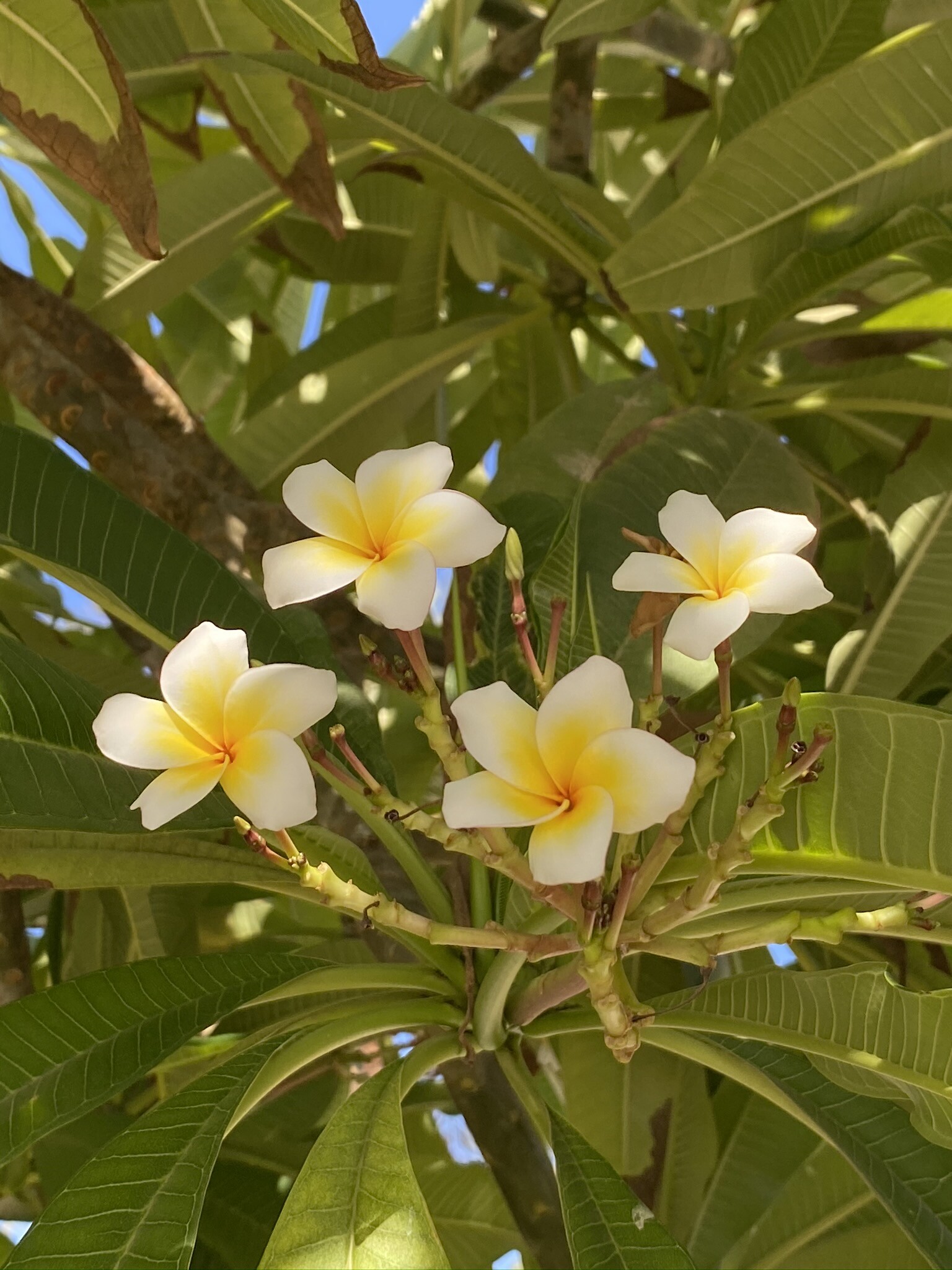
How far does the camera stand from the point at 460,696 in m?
0.41

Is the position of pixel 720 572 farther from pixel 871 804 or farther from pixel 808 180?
pixel 808 180

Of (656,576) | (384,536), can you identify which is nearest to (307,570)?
(384,536)

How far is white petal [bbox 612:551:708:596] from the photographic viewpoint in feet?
1.44

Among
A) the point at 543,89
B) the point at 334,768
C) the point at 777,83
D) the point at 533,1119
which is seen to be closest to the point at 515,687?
the point at 334,768

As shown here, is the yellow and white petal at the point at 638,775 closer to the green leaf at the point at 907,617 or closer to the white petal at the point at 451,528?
the white petal at the point at 451,528

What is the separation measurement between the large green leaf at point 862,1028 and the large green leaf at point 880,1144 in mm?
27

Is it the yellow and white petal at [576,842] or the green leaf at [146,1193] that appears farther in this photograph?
the green leaf at [146,1193]

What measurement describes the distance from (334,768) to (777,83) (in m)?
0.77

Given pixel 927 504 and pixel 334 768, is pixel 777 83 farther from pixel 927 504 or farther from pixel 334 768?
pixel 334 768

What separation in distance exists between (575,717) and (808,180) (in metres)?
0.65

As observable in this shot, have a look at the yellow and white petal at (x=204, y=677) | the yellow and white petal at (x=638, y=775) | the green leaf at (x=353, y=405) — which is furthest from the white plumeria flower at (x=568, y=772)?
the green leaf at (x=353, y=405)

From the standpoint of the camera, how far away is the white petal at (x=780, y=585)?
1.41ft

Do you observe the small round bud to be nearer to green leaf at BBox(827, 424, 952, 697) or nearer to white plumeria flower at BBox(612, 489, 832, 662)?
white plumeria flower at BBox(612, 489, 832, 662)

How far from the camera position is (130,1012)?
25.6 inches
